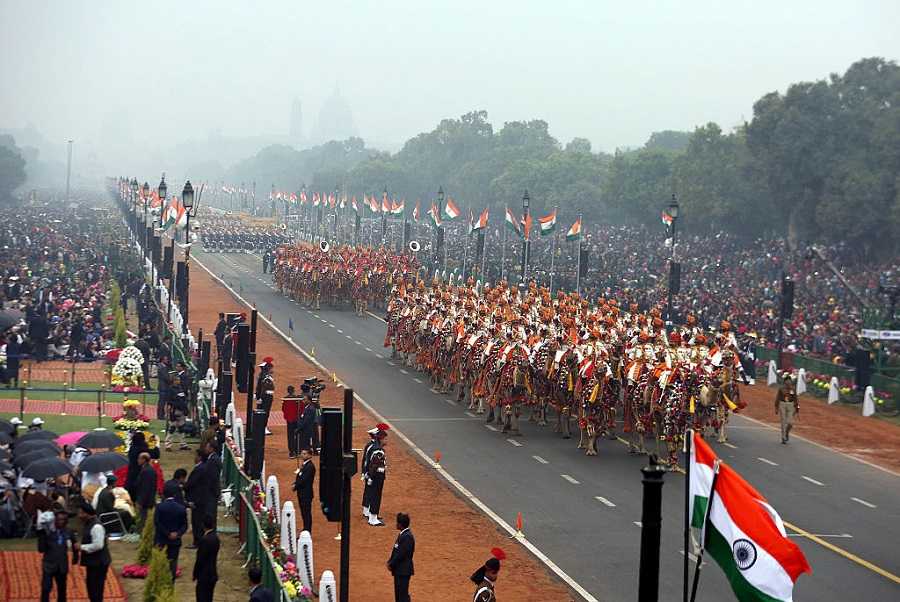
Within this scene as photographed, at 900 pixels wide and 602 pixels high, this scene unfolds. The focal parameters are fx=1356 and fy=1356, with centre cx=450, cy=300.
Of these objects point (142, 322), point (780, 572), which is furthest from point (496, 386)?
point (780, 572)

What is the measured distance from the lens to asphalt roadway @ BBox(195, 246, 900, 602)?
1977 centimetres

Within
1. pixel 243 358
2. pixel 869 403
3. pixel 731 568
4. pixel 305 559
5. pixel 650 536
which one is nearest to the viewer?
pixel 650 536

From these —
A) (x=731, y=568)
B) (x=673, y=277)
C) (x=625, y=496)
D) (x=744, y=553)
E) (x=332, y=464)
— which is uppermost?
(x=673, y=277)

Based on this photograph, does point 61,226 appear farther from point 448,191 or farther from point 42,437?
point 42,437

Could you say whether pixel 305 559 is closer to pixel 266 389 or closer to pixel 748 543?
pixel 748 543

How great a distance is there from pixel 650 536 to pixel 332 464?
226 inches

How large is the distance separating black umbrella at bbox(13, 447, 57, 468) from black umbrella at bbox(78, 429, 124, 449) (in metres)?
1.31

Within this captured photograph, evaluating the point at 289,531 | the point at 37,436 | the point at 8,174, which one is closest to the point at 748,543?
the point at 289,531

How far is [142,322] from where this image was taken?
4403cm

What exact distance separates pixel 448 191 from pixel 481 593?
472ft

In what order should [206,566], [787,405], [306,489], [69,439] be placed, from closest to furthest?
[206,566] → [306,489] → [69,439] → [787,405]

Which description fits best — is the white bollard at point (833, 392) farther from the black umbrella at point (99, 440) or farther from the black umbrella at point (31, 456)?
the black umbrella at point (31, 456)

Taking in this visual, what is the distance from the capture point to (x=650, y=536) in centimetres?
988

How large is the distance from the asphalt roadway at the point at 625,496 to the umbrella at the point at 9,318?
9934 mm
